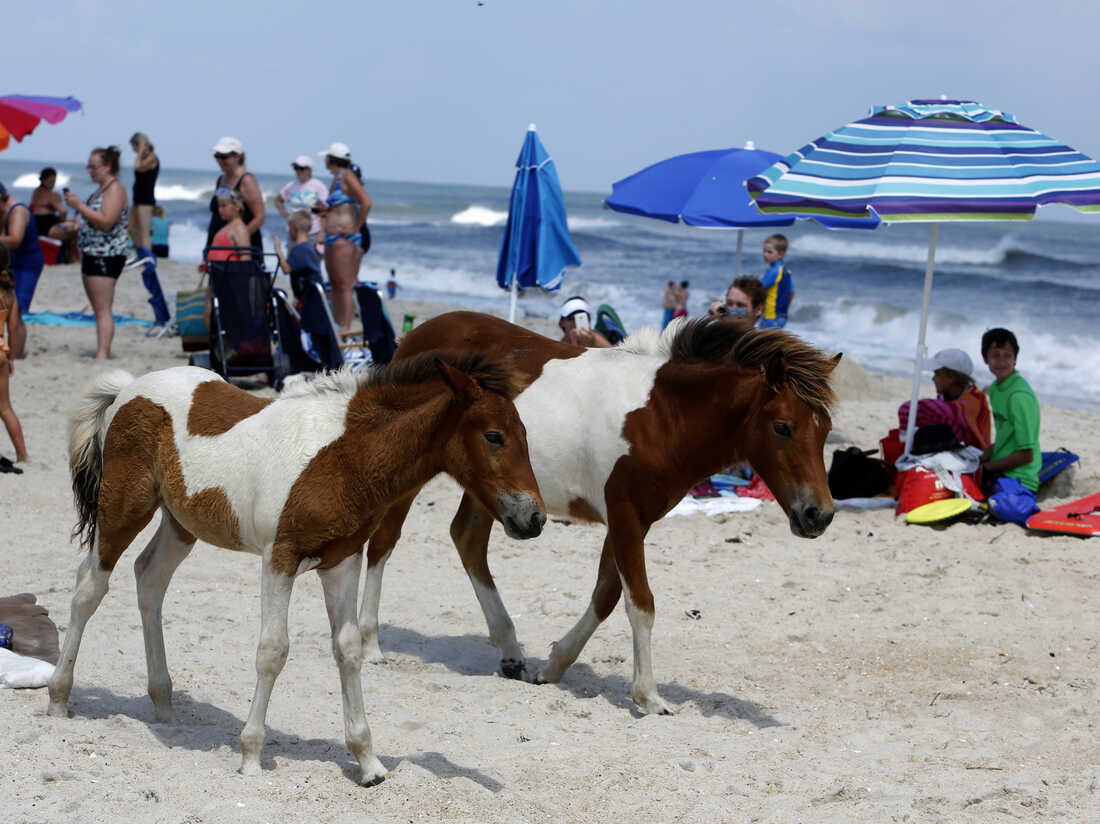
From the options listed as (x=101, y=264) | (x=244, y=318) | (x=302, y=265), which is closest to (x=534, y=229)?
(x=302, y=265)

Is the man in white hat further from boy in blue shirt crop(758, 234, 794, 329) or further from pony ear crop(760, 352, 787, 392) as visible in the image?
pony ear crop(760, 352, 787, 392)

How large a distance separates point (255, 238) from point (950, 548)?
27.9 ft

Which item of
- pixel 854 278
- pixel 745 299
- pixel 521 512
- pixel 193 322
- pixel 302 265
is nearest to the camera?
pixel 521 512

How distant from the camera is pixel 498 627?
552 cm

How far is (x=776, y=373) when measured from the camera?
4699 millimetres

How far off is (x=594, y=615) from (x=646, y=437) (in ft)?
3.04

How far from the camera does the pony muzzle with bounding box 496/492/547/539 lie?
3.64 m

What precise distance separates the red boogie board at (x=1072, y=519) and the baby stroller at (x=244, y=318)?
6666mm

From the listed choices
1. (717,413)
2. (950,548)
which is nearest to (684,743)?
(717,413)

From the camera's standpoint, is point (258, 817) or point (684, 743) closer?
point (258, 817)

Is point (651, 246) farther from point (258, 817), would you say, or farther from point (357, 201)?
point (258, 817)

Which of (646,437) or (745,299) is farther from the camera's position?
(745,299)

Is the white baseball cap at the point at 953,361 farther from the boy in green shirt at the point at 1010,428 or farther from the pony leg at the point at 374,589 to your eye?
the pony leg at the point at 374,589

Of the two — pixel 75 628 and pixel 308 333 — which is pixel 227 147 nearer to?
pixel 308 333
